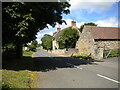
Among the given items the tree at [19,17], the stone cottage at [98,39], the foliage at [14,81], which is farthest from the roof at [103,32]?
the foliage at [14,81]

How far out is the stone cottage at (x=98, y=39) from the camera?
32250mm

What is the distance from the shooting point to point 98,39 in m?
32.3

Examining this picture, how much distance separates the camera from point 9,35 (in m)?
12.3

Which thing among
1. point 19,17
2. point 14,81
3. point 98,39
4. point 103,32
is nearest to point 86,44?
point 98,39

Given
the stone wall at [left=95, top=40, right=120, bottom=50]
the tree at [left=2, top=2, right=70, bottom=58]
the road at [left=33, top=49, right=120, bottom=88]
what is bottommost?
the road at [left=33, top=49, right=120, bottom=88]

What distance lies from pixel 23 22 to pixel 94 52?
23.3 metres

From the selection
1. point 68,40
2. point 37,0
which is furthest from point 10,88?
point 68,40

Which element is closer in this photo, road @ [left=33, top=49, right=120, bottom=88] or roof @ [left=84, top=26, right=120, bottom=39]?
road @ [left=33, top=49, right=120, bottom=88]

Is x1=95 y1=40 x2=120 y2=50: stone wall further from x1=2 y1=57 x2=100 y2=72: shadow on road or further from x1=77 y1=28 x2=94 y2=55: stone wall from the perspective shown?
x1=2 y1=57 x2=100 y2=72: shadow on road

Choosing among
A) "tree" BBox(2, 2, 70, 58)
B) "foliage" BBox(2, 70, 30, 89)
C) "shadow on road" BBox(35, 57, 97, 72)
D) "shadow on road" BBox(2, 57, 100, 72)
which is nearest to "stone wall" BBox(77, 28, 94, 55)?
"shadow on road" BBox(35, 57, 97, 72)

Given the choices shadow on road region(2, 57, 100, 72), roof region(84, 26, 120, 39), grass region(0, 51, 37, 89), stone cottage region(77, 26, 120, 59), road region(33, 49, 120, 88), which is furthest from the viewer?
roof region(84, 26, 120, 39)

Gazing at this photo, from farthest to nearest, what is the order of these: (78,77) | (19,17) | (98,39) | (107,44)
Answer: (107,44) < (98,39) < (19,17) < (78,77)

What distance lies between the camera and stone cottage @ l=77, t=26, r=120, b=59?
1270 inches

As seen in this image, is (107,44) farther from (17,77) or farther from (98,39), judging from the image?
(17,77)
